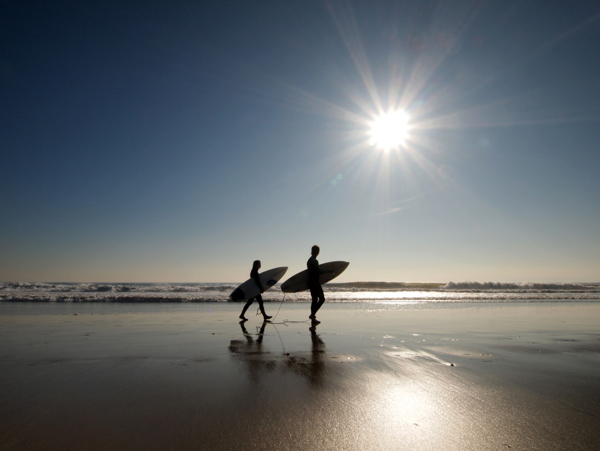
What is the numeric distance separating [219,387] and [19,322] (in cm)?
841

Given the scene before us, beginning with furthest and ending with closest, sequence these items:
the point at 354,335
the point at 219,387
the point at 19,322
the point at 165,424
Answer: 1. the point at 19,322
2. the point at 354,335
3. the point at 219,387
4. the point at 165,424

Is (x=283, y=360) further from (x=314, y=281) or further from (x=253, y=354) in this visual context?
(x=314, y=281)

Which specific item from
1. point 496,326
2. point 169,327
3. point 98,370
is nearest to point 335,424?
point 98,370

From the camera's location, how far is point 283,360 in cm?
468

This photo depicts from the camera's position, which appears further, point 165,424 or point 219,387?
point 219,387

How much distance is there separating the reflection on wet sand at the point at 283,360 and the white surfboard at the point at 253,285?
13.3 feet

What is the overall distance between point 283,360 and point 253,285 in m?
5.95

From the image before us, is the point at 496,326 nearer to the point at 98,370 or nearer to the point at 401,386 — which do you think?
the point at 401,386

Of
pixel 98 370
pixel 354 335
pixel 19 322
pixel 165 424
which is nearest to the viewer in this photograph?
pixel 165 424

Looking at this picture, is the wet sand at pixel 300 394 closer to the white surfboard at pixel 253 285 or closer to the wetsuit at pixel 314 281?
the wetsuit at pixel 314 281

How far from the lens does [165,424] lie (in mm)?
2518

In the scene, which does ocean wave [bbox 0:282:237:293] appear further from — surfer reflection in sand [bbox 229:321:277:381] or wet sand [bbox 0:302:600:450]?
wet sand [bbox 0:302:600:450]

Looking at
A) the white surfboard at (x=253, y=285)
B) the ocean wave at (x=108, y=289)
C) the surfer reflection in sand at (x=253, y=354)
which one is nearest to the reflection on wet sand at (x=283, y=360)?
the surfer reflection in sand at (x=253, y=354)

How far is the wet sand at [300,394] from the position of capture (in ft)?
7.59
